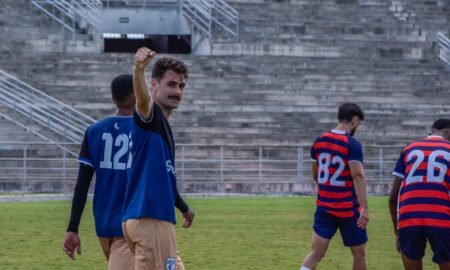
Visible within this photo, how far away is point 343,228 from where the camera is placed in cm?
1284

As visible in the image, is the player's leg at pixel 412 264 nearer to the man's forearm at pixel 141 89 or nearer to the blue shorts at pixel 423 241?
the blue shorts at pixel 423 241

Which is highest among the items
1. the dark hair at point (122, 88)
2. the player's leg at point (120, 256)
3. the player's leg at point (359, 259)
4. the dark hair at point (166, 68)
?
the dark hair at point (166, 68)

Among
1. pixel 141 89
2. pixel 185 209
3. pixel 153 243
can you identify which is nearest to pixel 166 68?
pixel 141 89

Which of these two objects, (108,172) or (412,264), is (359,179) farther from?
(108,172)

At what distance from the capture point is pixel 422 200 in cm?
1059

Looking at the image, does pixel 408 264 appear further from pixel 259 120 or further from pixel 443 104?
pixel 443 104

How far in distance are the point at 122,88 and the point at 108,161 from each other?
55 cm

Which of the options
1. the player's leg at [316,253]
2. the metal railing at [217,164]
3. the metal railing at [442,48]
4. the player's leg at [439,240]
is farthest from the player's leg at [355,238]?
the metal railing at [442,48]

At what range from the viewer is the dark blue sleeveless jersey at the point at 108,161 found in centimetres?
934

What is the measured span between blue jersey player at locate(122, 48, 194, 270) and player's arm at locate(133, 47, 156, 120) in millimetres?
121

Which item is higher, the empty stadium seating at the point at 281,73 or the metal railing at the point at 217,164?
the empty stadium seating at the point at 281,73

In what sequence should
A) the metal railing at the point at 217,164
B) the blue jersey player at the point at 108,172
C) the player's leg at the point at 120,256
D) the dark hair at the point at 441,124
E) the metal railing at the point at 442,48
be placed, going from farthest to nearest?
the metal railing at the point at 442,48 → the metal railing at the point at 217,164 → the dark hair at the point at 441,124 → the blue jersey player at the point at 108,172 → the player's leg at the point at 120,256

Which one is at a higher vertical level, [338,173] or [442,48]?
[442,48]

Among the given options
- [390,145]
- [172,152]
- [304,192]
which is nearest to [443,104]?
[390,145]
